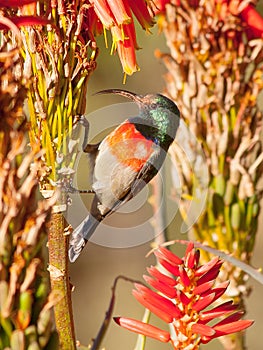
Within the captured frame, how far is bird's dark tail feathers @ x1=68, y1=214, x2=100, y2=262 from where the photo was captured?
1.23 metres

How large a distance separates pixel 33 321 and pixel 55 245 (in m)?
0.15

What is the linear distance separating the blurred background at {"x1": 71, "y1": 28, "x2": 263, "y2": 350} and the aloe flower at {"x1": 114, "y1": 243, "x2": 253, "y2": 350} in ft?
8.94

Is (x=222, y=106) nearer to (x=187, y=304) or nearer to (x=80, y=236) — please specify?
(x=80, y=236)

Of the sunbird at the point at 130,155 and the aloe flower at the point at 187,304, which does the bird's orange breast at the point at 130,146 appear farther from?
the aloe flower at the point at 187,304

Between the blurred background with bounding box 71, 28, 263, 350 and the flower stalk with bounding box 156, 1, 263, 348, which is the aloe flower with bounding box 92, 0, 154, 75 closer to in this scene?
the flower stalk with bounding box 156, 1, 263, 348

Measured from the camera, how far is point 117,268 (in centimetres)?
419

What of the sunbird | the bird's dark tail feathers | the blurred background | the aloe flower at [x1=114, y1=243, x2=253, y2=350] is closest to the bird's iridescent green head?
the sunbird

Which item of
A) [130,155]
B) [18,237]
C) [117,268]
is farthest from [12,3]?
[117,268]

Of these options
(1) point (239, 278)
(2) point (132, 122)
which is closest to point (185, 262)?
(1) point (239, 278)

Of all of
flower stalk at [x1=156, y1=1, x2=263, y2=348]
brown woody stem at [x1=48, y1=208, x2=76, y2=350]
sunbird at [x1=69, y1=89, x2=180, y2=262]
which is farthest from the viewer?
sunbird at [x1=69, y1=89, x2=180, y2=262]

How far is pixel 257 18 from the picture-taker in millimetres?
1213

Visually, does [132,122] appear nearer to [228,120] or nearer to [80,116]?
[228,120]

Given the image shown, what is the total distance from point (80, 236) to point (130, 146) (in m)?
0.25

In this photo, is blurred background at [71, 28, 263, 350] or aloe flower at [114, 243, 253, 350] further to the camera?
blurred background at [71, 28, 263, 350]
